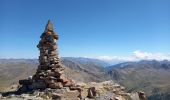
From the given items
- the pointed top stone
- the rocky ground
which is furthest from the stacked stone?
the rocky ground

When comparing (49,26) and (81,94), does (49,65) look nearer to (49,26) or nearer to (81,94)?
(49,26)

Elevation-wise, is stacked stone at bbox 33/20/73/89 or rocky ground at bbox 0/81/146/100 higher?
stacked stone at bbox 33/20/73/89

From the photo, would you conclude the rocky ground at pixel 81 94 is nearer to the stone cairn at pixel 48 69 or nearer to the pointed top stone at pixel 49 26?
the stone cairn at pixel 48 69

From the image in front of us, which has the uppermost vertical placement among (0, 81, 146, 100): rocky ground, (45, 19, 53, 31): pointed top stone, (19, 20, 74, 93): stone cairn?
(45, 19, 53, 31): pointed top stone

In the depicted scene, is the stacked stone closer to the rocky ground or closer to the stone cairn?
the stone cairn

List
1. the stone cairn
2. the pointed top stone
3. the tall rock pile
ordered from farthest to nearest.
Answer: the pointed top stone → the stone cairn → the tall rock pile

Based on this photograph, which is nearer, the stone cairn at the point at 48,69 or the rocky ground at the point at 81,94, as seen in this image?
the rocky ground at the point at 81,94

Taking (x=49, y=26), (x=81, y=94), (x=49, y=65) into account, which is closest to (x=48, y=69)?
(x=49, y=65)

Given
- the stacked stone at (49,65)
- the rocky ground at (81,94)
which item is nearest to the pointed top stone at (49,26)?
the stacked stone at (49,65)

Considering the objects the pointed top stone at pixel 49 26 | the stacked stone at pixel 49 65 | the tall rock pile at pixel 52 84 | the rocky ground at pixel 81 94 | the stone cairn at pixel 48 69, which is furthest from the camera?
the pointed top stone at pixel 49 26
